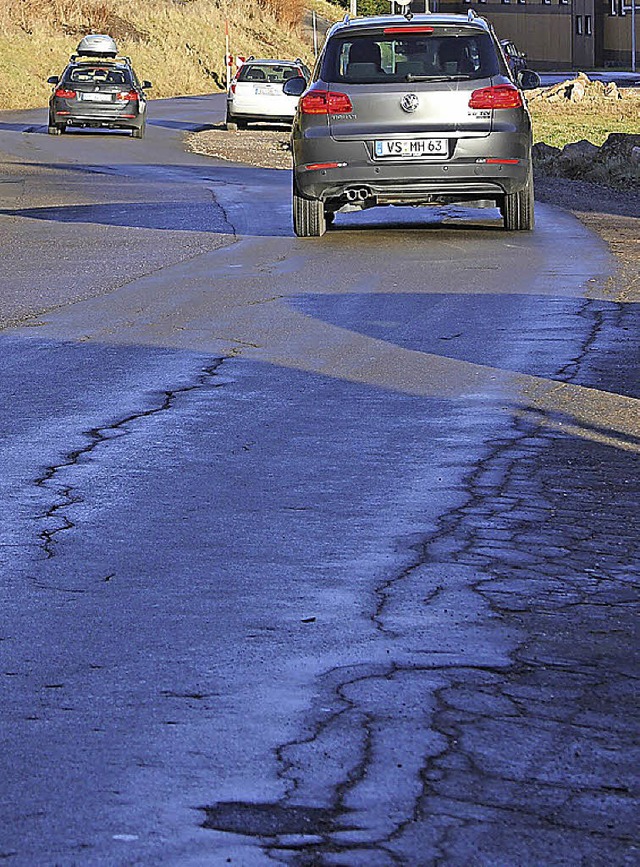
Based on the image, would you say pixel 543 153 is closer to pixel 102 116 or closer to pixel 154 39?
pixel 102 116

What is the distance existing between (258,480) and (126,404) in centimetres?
169

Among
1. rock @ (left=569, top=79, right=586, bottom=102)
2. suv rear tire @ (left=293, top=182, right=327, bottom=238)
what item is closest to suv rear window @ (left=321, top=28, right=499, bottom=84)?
suv rear tire @ (left=293, top=182, right=327, bottom=238)

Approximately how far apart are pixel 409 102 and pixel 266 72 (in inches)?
968

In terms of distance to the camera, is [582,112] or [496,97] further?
[582,112]

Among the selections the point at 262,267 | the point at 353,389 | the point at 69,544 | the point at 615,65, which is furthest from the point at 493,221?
the point at 615,65

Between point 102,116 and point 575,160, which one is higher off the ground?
point 102,116

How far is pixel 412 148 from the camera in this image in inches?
569

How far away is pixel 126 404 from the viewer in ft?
25.9

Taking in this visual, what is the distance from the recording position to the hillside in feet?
190

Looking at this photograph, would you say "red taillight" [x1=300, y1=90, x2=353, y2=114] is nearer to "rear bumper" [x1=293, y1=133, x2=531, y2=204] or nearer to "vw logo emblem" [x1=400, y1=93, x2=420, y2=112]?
"rear bumper" [x1=293, y1=133, x2=531, y2=204]

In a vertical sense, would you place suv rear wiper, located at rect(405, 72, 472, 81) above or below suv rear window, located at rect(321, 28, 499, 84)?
below

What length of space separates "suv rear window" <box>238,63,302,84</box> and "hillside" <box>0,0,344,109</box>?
53.2 ft

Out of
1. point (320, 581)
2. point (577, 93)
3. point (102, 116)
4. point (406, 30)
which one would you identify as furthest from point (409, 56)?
point (577, 93)

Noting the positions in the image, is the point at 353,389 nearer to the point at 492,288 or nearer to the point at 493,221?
the point at 492,288
